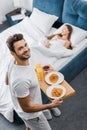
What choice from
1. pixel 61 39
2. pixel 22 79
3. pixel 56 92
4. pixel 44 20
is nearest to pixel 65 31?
pixel 61 39

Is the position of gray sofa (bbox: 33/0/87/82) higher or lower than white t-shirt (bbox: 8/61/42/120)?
lower

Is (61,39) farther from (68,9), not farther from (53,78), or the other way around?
(53,78)

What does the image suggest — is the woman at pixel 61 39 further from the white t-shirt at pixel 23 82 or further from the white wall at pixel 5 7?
the white wall at pixel 5 7

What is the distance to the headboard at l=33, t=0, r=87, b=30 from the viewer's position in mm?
3162

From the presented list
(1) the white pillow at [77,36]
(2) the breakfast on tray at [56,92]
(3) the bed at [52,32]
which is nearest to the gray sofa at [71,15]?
(3) the bed at [52,32]

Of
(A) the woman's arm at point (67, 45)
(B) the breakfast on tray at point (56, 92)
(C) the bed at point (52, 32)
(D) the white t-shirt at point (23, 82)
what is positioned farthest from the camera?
(A) the woman's arm at point (67, 45)

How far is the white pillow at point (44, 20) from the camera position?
3.56 meters

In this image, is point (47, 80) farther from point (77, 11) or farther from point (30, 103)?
point (77, 11)

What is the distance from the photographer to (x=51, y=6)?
3578 mm

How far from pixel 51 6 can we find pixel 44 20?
24 cm

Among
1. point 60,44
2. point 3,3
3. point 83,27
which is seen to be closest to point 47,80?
point 60,44

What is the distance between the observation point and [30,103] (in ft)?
6.15

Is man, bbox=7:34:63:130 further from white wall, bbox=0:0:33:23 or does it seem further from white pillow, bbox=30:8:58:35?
white wall, bbox=0:0:33:23

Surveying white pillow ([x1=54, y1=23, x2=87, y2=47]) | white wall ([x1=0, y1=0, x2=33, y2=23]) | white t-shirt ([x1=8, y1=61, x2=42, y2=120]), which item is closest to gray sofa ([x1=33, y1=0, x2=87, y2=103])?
white pillow ([x1=54, y1=23, x2=87, y2=47])
